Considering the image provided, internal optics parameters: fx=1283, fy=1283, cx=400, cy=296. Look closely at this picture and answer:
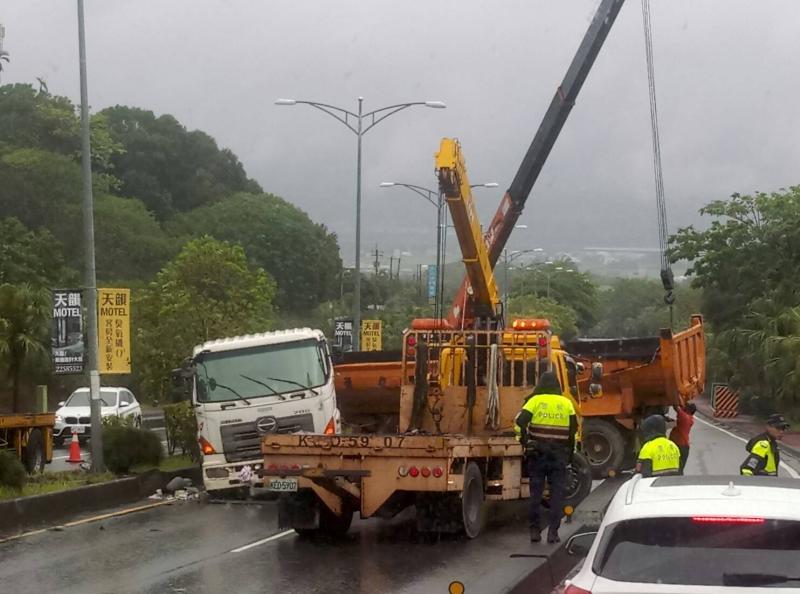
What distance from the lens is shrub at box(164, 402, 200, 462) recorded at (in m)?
21.5

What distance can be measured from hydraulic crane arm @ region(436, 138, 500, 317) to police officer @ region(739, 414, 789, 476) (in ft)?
24.2

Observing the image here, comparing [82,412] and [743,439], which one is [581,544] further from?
[743,439]

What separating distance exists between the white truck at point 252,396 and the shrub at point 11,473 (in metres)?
2.33

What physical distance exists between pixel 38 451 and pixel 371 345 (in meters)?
18.9

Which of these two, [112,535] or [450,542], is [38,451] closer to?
[112,535]

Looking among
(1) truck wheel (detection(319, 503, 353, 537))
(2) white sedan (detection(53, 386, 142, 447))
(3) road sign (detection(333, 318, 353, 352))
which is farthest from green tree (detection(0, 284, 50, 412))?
(1) truck wheel (detection(319, 503, 353, 537))

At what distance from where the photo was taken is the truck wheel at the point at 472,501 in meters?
13.4

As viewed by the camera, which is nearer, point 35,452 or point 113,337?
point 113,337

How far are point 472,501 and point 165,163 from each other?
82.0 metres

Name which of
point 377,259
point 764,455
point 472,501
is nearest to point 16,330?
point 472,501

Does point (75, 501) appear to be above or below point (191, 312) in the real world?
below

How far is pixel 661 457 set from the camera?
10.5 m

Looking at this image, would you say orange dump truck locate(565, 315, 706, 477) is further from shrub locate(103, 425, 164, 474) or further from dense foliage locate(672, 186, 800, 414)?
dense foliage locate(672, 186, 800, 414)

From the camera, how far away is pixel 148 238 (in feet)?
248
